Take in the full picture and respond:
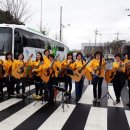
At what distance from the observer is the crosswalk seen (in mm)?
6566

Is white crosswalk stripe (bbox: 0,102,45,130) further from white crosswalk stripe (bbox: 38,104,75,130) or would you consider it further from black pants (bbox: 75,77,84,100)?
black pants (bbox: 75,77,84,100)

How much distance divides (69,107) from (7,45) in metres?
6.70

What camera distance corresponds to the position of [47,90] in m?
9.40

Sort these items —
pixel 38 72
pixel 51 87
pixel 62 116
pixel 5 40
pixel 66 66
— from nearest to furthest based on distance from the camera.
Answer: pixel 62 116 → pixel 38 72 → pixel 51 87 → pixel 66 66 → pixel 5 40

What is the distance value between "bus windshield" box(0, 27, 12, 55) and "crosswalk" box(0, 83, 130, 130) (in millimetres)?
4913

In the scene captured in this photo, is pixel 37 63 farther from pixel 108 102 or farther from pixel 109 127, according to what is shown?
pixel 109 127

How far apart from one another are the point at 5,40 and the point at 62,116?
7.83m

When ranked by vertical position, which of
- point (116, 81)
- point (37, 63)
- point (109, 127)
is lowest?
point (109, 127)

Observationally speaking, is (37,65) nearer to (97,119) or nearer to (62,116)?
(62,116)

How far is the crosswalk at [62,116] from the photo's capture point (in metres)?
6.57

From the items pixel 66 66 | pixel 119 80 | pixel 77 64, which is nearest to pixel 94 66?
pixel 77 64

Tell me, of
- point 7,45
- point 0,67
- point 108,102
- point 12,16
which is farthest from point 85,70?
point 12,16

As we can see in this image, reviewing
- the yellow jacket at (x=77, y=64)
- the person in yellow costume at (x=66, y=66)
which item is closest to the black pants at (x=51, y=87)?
the person in yellow costume at (x=66, y=66)

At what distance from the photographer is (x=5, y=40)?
46.6 ft
